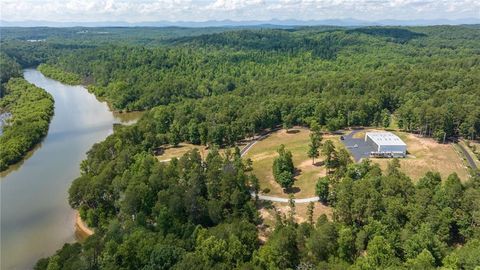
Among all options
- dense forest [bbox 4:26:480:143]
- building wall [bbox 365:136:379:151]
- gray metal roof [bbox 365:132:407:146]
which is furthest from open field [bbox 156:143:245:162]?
gray metal roof [bbox 365:132:407:146]

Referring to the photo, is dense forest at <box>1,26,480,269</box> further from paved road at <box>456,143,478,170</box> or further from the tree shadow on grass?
the tree shadow on grass

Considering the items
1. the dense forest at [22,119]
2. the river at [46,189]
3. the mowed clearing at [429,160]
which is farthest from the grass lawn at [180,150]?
the mowed clearing at [429,160]

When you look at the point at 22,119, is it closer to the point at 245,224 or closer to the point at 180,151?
the point at 180,151

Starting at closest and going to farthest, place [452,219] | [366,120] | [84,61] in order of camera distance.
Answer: [452,219], [366,120], [84,61]

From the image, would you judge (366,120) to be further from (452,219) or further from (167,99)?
(167,99)

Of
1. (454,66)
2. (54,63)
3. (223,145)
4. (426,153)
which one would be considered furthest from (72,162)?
(54,63)

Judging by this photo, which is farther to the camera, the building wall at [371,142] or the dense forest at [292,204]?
the building wall at [371,142]

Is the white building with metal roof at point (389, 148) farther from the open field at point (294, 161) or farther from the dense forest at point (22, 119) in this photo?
the dense forest at point (22, 119)
